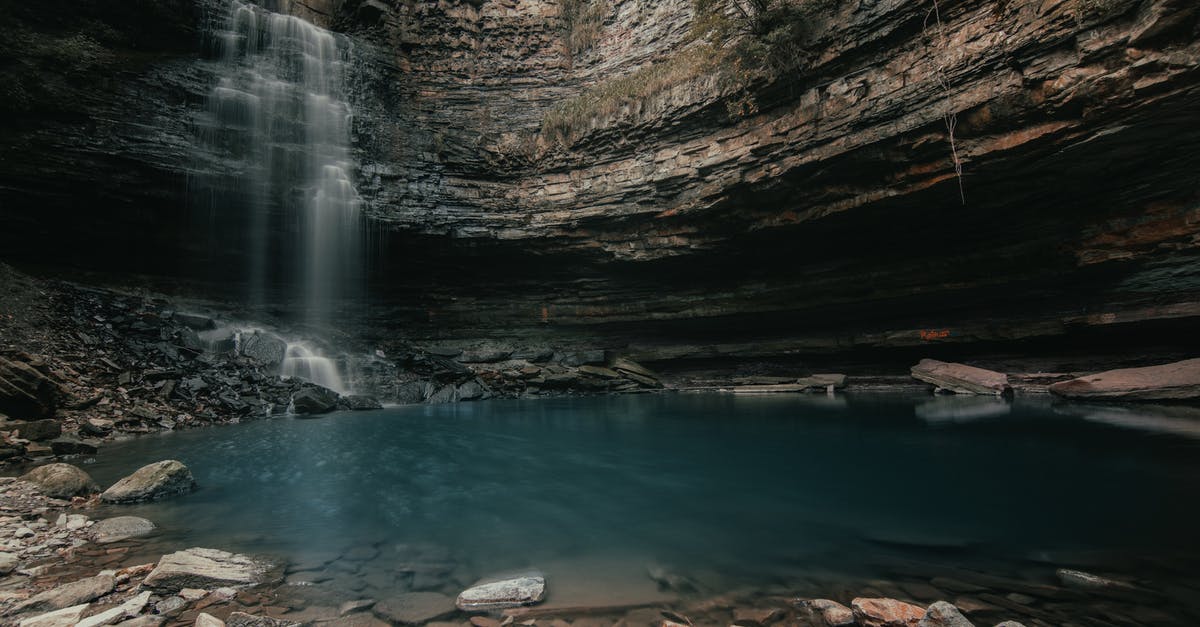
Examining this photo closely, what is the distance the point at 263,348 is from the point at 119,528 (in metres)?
14.2

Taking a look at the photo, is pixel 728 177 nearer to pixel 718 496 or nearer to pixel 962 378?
pixel 962 378

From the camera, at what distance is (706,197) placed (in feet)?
49.0

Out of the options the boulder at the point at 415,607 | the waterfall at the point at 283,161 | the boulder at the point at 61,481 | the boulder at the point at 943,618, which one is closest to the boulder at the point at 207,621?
the boulder at the point at 415,607

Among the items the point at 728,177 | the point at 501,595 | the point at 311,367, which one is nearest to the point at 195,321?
the point at 311,367

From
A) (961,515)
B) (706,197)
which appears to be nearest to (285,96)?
(706,197)

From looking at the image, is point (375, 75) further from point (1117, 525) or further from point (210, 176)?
point (1117, 525)

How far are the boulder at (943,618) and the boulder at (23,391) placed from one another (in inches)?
501

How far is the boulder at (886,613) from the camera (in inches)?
90.5

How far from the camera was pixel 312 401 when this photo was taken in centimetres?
1309

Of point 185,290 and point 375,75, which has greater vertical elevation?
point 375,75

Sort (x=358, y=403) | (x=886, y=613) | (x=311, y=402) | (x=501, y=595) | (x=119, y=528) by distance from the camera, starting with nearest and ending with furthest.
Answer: (x=886, y=613) → (x=501, y=595) → (x=119, y=528) → (x=311, y=402) → (x=358, y=403)

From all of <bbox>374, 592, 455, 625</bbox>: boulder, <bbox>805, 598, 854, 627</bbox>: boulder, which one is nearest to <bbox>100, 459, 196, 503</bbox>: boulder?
<bbox>374, 592, 455, 625</bbox>: boulder

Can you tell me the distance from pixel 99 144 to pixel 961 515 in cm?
2216

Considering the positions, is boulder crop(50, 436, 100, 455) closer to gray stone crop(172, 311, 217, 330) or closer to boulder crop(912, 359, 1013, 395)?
gray stone crop(172, 311, 217, 330)
